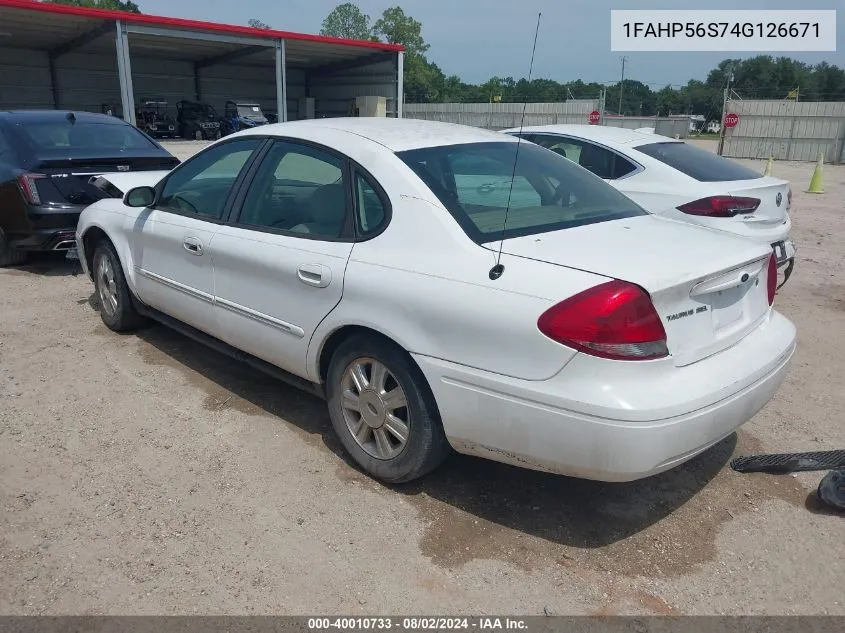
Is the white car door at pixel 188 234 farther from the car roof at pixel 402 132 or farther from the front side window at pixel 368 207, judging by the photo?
the front side window at pixel 368 207

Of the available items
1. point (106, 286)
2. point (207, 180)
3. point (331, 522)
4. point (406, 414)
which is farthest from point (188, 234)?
point (331, 522)

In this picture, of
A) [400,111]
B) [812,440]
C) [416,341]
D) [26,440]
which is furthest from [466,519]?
[400,111]

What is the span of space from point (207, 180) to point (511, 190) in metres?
2.12

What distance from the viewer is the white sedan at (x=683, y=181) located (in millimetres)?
5645

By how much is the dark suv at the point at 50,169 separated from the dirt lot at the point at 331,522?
2.78m

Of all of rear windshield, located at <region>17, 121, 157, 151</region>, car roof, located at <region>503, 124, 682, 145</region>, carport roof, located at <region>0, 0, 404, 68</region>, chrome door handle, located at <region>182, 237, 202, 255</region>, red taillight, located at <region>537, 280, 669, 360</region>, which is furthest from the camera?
carport roof, located at <region>0, 0, 404, 68</region>

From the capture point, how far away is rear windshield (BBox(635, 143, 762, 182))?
6.12 meters

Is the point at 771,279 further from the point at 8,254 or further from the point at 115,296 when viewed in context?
the point at 8,254

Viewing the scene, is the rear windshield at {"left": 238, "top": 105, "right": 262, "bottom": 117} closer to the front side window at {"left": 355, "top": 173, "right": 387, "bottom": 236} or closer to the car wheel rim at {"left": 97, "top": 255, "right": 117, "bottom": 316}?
the car wheel rim at {"left": 97, "top": 255, "right": 117, "bottom": 316}

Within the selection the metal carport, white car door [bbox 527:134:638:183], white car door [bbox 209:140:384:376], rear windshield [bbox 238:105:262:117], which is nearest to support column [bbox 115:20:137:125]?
the metal carport

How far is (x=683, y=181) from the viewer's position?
5961 mm

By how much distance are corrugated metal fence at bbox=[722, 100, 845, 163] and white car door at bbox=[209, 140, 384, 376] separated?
30.7 metres

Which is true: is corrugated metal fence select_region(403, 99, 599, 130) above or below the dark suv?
above

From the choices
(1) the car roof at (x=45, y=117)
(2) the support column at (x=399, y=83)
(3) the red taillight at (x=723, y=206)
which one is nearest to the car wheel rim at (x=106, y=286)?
(1) the car roof at (x=45, y=117)
